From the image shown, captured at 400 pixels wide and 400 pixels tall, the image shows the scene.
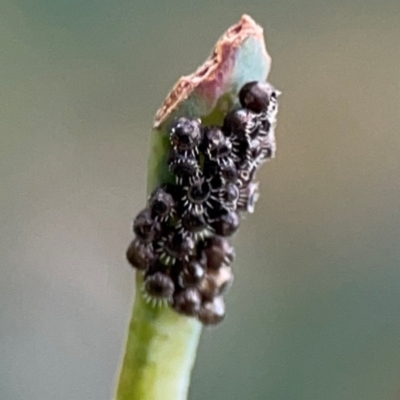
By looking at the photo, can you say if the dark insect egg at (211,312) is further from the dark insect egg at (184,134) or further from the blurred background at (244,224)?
the blurred background at (244,224)

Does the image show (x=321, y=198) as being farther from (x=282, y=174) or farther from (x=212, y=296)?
(x=212, y=296)

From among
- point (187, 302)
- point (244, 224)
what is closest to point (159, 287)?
point (187, 302)

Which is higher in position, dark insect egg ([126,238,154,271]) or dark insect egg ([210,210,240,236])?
dark insect egg ([210,210,240,236])

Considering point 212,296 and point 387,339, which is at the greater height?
point 387,339

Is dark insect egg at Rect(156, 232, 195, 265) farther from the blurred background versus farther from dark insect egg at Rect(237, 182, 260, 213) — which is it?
the blurred background

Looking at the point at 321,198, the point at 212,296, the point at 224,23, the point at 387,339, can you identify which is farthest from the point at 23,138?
the point at 212,296

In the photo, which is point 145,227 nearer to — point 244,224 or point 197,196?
point 197,196

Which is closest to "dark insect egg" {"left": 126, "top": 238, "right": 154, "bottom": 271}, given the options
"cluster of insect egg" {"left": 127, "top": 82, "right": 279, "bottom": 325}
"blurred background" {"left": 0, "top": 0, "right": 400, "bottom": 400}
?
"cluster of insect egg" {"left": 127, "top": 82, "right": 279, "bottom": 325}
